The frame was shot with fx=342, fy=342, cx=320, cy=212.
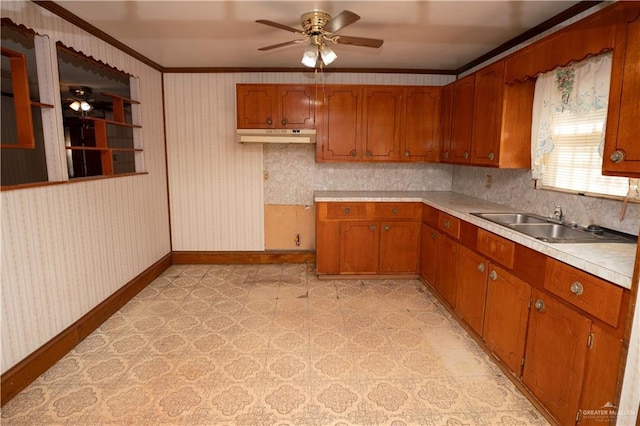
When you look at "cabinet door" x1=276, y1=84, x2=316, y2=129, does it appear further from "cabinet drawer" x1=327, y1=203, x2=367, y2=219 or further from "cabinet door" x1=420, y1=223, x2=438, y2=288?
"cabinet door" x1=420, y1=223, x2=438, y2=288

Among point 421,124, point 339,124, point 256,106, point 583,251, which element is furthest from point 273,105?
point 583,251

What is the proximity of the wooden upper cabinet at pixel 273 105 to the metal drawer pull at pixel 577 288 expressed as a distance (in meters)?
2.92

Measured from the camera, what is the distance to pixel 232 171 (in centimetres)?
429

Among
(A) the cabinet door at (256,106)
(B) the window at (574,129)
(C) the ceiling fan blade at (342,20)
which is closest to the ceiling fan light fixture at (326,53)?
(C) the ceiling fan blade at (342,20)

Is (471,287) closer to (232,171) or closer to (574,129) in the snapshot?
(574,129)

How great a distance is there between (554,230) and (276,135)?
2660 millimetres

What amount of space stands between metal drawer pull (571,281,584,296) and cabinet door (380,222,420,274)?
2146mm

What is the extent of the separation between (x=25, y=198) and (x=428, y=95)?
3.71 m

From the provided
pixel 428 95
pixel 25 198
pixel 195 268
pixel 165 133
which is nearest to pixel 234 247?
pixel 195 268

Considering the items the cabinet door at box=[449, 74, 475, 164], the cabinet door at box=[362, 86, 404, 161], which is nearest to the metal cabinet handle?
the cabinet door at box=[449, 74, 475, 164]

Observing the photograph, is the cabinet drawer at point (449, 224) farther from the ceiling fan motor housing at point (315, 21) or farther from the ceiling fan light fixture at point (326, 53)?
the ceiling fan motor housing at point (315, 21)

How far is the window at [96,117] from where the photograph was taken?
9.88 ft

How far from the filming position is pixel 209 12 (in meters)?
2.45

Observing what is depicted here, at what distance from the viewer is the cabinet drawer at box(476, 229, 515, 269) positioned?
83.9 inches
